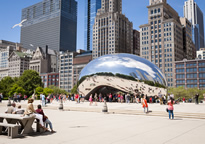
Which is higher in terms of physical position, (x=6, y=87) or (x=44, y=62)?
(x=44, y=62)

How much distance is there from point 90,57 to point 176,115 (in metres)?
123

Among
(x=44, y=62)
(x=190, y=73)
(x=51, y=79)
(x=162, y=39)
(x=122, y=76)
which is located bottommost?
(x=122, y=76)

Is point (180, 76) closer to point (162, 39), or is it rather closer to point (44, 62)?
point (162, 39)

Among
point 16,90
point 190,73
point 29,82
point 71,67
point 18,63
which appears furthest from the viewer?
point 18,63

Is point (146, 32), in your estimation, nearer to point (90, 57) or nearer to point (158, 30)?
point (158, 30)

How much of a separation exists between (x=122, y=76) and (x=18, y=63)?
156740 mm

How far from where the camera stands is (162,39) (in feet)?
386

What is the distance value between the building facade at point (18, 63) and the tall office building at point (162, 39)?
9885 centimetres

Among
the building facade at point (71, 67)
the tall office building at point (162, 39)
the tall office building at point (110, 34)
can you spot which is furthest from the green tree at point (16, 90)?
the tall office building at point (162, 39)

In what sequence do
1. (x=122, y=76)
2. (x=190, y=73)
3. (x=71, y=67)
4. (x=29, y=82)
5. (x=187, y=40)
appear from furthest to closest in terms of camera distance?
(x=71, y=67) < (x=187, y=40) < (x=190, y=73) < (x=29, y=82) < (x=122, y=76)

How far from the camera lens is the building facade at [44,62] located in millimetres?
156500

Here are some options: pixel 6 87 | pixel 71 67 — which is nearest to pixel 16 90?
pixel 6 87

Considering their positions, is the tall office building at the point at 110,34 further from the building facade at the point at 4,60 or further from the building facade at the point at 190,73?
the building facade at the point at 4,60

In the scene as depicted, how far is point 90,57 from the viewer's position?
137 meters
